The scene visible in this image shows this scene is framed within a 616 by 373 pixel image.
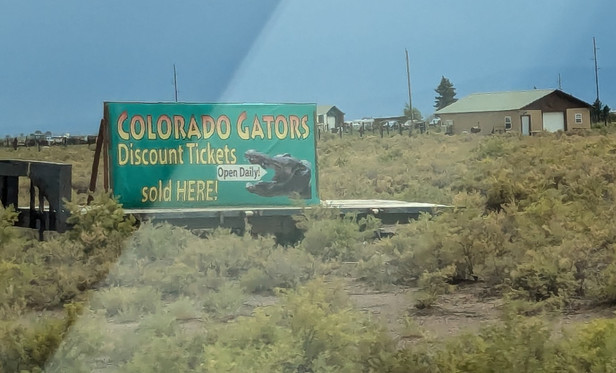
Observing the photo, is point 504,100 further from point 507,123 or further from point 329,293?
point 329,293

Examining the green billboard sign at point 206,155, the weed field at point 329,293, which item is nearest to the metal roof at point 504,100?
the weed field at point 329,293

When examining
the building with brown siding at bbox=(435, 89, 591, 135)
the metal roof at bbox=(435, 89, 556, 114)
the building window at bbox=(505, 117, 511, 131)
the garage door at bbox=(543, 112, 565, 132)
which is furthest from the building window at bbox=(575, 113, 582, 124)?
the building window at bbox=(505, 117, 511, 131)

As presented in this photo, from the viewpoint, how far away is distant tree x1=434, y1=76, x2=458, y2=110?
6731cm

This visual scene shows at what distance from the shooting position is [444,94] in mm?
68000

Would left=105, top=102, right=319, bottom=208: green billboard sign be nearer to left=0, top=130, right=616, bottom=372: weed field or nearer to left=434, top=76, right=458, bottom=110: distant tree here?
left=0, top=130, right=616, bottom=372: weed field

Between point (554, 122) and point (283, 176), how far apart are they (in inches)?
1216

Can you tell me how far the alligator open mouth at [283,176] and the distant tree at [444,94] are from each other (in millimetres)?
51785

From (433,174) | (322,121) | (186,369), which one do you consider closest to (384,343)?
(186,369)

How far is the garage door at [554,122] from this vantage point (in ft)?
145

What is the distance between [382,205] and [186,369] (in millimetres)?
9471

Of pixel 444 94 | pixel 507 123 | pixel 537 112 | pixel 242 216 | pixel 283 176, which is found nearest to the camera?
pixel 242 216

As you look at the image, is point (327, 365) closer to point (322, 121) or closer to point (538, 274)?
point (538, 274)

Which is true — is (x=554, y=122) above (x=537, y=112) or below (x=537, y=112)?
below

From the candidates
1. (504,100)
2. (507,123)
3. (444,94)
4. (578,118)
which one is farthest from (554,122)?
(444,94)
